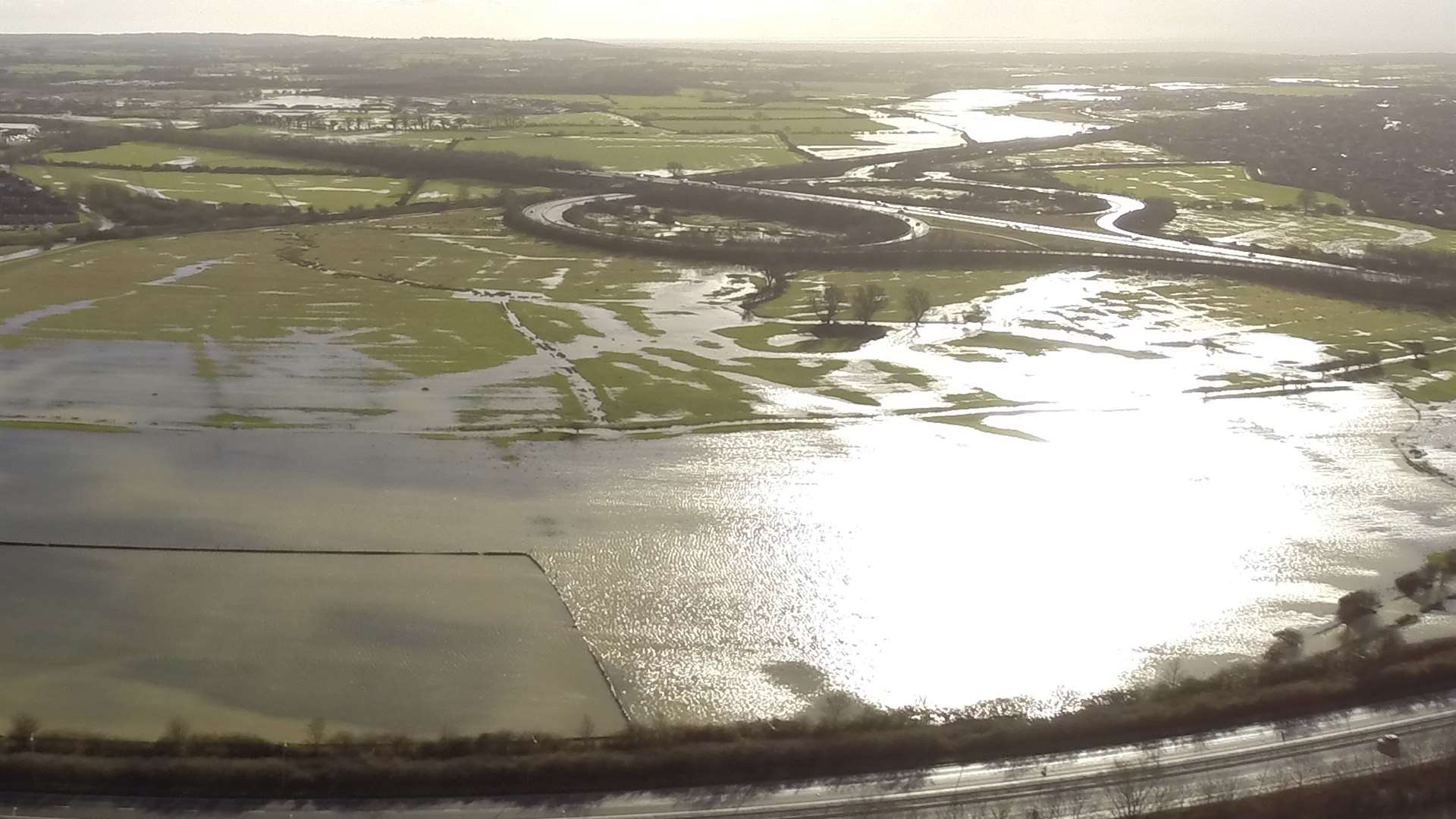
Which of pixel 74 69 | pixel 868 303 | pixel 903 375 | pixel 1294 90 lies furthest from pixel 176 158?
pixel 1294 90

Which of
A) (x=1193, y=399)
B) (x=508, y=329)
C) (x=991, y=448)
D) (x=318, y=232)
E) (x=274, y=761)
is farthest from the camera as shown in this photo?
(x=318, y=232)

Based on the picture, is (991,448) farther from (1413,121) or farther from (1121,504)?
(1413,121)

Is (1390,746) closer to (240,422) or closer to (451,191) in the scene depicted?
(240,422)

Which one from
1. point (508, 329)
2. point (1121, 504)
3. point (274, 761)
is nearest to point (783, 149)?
point (508, 329)

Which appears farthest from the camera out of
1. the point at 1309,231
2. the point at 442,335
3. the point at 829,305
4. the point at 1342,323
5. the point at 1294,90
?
the point at 1294,90

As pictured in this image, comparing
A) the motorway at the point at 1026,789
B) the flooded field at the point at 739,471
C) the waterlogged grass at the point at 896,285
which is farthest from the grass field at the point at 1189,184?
the motorway at the point at 1026,789

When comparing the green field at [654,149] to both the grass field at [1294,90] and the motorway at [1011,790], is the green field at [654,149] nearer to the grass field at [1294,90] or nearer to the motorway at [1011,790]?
the motorway at [1011,790]
